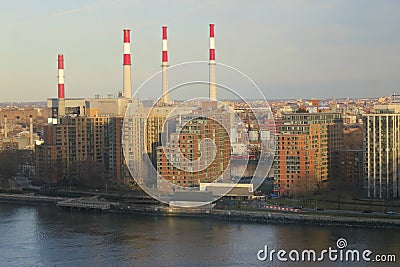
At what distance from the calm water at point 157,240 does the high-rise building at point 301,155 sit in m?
1.35

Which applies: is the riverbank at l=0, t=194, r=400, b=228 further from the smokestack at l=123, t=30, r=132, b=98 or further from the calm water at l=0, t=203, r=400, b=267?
the smokestack at l=123, t=30, r=132, b=98

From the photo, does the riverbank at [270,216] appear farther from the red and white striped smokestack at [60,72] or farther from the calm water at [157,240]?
the red and white striped smokestack at [60,72]

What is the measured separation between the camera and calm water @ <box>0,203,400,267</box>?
17.3 feet

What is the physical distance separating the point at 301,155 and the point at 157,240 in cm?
254

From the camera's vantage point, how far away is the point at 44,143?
33.5ft


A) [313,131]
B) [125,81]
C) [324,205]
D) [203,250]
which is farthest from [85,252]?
[125,81]

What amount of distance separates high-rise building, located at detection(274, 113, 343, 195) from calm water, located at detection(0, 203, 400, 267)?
135cm

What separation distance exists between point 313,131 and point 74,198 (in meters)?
2.80

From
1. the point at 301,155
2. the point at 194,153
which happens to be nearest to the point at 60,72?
the point at 194,153

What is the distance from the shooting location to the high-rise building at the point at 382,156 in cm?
745

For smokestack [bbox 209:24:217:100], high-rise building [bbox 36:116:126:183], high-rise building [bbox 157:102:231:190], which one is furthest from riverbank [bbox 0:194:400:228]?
high-rise building [bbox 36:116:126:183]

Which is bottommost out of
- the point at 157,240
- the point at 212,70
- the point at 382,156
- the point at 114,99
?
the point at 157,240

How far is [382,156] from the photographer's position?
295 inches

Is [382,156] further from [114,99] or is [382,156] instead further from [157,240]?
[114,99]
